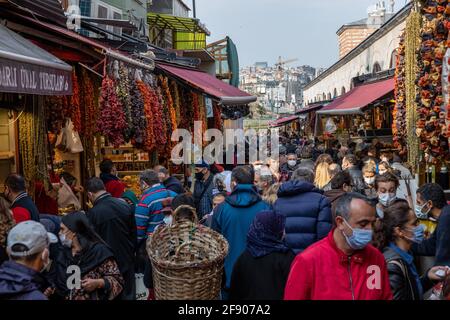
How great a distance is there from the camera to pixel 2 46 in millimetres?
5035

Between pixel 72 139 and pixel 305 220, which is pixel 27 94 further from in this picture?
pixel 305 220

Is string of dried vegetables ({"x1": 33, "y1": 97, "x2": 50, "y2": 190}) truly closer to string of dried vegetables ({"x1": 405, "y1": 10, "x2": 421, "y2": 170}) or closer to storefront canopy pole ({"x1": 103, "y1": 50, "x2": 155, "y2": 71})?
storefront canopy pole ({"x1": 103, "y1": 50, "x2": 155, "y2": 71})

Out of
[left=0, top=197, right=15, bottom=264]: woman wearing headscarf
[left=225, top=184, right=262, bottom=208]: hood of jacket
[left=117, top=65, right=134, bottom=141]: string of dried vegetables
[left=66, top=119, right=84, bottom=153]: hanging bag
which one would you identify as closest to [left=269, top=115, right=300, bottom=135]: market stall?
[left=117, top=65, right=134, bottom=141]: string of dried vegetables

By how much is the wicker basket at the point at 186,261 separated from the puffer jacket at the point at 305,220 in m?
1.00

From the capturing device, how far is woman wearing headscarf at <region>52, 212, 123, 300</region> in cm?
432

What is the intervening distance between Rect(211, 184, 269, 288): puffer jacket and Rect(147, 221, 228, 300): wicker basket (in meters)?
0.68

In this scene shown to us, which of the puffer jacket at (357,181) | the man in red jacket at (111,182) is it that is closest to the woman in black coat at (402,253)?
the puffer jacket at (357,181)

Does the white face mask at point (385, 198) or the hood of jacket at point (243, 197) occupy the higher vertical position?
the hood of jacket at point (243, 197)

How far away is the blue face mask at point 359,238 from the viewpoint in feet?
11.2

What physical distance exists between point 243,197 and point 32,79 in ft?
7.83

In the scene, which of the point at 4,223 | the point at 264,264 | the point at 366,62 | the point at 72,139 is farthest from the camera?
the point at 366,62

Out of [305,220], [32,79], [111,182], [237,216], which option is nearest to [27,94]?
[32,79]

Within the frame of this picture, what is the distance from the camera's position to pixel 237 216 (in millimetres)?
5426

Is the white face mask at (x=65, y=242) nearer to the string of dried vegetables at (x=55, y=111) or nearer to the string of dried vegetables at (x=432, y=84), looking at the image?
the string of dried vegetables at (x=55, y=111)
